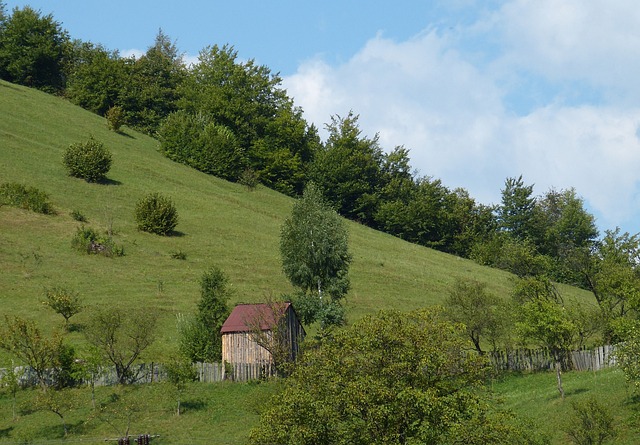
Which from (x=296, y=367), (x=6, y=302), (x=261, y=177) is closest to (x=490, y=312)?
(x=296, y=367)

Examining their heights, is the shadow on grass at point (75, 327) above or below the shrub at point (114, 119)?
below

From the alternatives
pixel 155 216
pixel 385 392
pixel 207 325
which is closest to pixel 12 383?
pixel 207 325

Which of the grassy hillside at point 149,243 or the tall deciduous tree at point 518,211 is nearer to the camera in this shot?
the grassy hillside at point 149,243

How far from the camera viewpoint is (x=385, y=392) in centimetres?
3042

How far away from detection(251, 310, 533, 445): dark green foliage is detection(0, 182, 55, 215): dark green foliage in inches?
2168

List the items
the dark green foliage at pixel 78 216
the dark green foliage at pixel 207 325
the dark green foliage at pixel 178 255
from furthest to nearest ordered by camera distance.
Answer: the dark green foliage at pixel 78 216 < the dark green foliage at pixel 178 255 < the dark green foliage at pixel 207 325

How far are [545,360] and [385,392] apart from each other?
31.4 meters

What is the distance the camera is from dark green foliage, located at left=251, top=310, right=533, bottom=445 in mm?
30672

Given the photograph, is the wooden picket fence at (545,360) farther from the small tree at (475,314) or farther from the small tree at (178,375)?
the small tree at (178,375)

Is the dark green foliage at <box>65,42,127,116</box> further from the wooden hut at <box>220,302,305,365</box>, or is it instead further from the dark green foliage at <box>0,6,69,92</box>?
the wooden hut at <box>220,302,305,365</box>

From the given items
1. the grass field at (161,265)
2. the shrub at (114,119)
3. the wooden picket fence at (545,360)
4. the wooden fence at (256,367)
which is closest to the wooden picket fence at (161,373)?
the wooden fence at (256,367)

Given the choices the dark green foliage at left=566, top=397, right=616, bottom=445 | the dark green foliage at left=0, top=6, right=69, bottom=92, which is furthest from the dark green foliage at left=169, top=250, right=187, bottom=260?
the dark green foliage at left=0, top=6, right=69, bottom=92

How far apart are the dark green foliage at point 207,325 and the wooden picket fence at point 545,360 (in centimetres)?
1903

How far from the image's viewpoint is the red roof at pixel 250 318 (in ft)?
180
